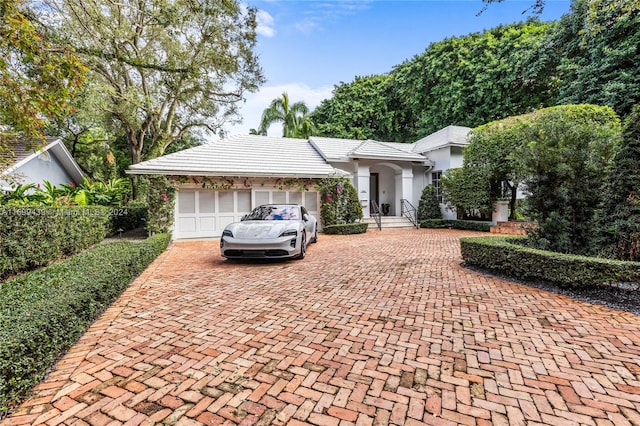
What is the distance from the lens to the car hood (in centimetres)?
692

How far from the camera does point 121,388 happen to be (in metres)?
2.41

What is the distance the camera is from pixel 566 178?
5992mm

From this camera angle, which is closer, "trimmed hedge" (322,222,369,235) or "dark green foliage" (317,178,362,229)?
"trimmed hedge" (322,222,369,235)

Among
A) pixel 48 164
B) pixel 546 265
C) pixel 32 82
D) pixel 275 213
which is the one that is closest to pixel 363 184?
pixel 275 213

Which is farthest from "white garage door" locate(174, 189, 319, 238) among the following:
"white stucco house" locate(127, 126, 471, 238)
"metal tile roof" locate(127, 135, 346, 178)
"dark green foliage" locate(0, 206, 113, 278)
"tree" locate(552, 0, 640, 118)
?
"tree" locate(552, 0, 640, 118)

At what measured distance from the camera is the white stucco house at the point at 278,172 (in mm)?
11938

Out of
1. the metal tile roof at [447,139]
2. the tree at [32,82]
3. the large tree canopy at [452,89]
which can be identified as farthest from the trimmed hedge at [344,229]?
the large tree canopy at [452,89]

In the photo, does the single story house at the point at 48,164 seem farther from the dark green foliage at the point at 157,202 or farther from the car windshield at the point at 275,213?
the car windshield at the point at 275,213

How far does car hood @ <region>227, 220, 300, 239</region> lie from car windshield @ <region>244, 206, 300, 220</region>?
56 cm

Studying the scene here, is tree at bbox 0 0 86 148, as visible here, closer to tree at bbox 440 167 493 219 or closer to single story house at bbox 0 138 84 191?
single story house at bbox 0 138 84 191

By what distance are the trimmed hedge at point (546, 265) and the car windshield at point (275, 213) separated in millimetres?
4628

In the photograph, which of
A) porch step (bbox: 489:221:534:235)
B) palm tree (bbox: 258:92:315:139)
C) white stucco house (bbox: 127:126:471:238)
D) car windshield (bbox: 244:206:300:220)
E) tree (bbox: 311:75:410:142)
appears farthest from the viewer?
tree (bbox: 311:75:410:142)

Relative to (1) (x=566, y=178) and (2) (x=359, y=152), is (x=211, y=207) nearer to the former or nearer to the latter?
(2) (x=359, y=152)

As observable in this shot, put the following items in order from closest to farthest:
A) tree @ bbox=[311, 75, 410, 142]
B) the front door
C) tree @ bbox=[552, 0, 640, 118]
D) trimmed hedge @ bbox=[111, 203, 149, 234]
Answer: tree @ bbox=[552, 0, 640, 118], trimmed hedge @ bbox=[111, 203, 149, 234], the front door, tree @ bbox=[311, 75, 410, 142]
